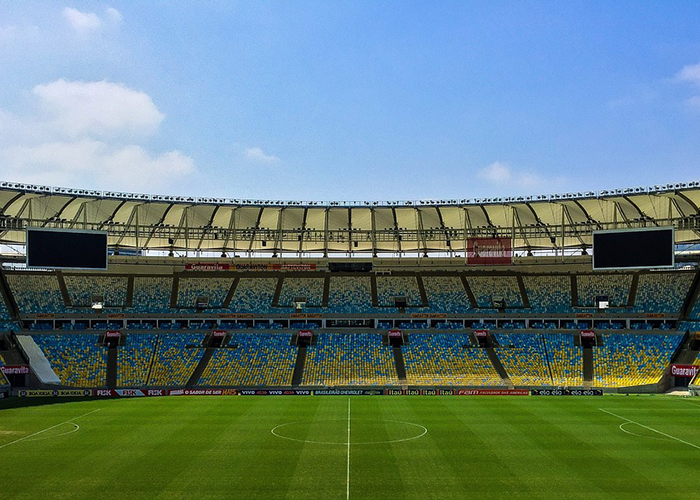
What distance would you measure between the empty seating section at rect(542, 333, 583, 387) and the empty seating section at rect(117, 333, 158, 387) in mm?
35769

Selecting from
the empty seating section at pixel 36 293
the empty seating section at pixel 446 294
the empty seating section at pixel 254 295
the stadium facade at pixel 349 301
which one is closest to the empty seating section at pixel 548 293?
the stadium facade at pixel 349 301

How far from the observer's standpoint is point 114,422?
3822cm

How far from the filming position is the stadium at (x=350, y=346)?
2819cm

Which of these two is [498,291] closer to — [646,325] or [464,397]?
[646,325]

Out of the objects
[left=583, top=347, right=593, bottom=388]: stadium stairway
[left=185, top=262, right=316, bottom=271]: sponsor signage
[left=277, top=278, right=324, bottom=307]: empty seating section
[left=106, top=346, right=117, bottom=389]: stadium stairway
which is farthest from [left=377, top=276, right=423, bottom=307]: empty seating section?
[left=106, top=346, right=117, bottom=389]: stadium stairway

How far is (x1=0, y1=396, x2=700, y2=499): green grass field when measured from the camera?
23938 millimetres

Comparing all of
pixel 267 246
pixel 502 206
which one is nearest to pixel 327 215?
pixel 267 246

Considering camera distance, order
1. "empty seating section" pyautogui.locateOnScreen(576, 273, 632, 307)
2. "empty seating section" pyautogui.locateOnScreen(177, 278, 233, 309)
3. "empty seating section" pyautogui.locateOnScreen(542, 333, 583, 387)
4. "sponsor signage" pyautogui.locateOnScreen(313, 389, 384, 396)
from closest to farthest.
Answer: "sponsor signage" pyautogui.locateOnScreen(313, 389, 384, 396) < "empty seating section" pyautogui.locateOnScreen(542, 333, 583, 387) < "empty seating section" pyautogui.locateOnScreen(576, 273, 632, 307) < "empty seating section" pyautogui.locateOnScreen(177, 278, 233, 309)

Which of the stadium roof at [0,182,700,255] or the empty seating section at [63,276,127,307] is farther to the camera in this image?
the empty seating section at [63,276,127,307]

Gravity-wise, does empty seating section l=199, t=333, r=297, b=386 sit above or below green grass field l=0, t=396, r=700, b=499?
above

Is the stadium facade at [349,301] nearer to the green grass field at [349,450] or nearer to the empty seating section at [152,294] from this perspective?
the empty seating section at [152,294]

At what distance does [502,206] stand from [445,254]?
55.1ft

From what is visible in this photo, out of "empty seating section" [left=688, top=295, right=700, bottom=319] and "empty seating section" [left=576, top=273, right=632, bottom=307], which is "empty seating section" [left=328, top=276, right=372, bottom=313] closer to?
"empty seating section" [left=576, top=273, right=632, bottom=307]

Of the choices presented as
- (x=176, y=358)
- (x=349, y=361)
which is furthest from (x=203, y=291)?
(x=349, y=361)
